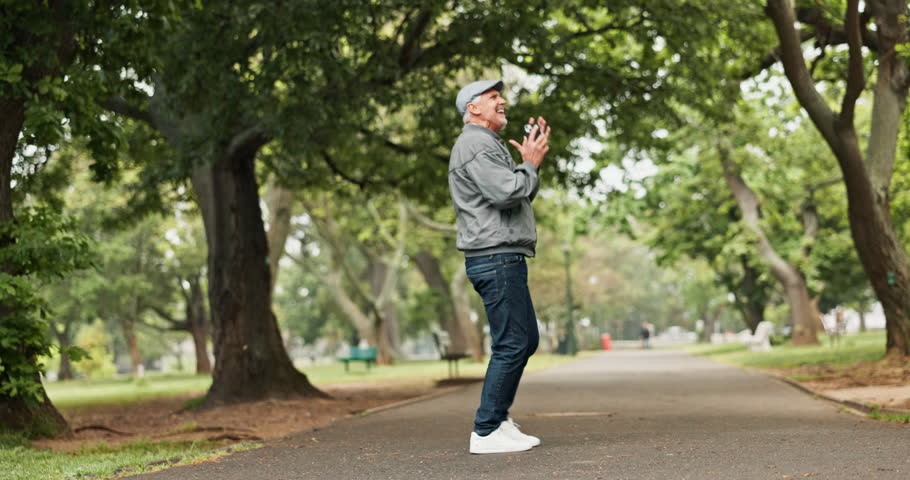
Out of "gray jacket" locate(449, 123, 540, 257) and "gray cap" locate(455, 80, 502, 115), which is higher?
"gray cap" locate(455, 80, 502, 115)

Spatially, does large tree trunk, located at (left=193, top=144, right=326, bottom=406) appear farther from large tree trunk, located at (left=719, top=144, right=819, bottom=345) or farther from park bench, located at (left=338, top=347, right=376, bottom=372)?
large tree trunk, located at (left=719, top=144, right=819, bottom=345)

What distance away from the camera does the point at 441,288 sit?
138 feet

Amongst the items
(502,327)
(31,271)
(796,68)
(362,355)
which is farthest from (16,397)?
(362,355)

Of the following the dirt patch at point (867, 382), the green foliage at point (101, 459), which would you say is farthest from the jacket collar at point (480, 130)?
the dirt patch at point (867, 382)

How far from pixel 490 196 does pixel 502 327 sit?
0.79m

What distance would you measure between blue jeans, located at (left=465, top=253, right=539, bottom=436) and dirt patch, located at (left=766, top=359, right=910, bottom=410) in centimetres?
405

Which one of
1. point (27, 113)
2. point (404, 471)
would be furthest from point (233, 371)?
point (404, 471)

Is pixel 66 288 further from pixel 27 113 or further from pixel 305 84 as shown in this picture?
pixel 27 113

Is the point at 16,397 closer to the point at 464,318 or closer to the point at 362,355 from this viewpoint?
the point at 362,355

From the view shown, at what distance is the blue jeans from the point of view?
5.81 meters

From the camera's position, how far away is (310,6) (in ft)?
37.4

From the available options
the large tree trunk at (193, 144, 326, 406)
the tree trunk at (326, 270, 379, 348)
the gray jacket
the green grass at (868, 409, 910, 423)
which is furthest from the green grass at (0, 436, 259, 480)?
the tree trunk at (326, 270, 379, 348)

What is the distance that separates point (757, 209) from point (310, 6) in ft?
77.1

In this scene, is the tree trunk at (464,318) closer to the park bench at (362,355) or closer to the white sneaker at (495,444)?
the park bench at (362,355)
